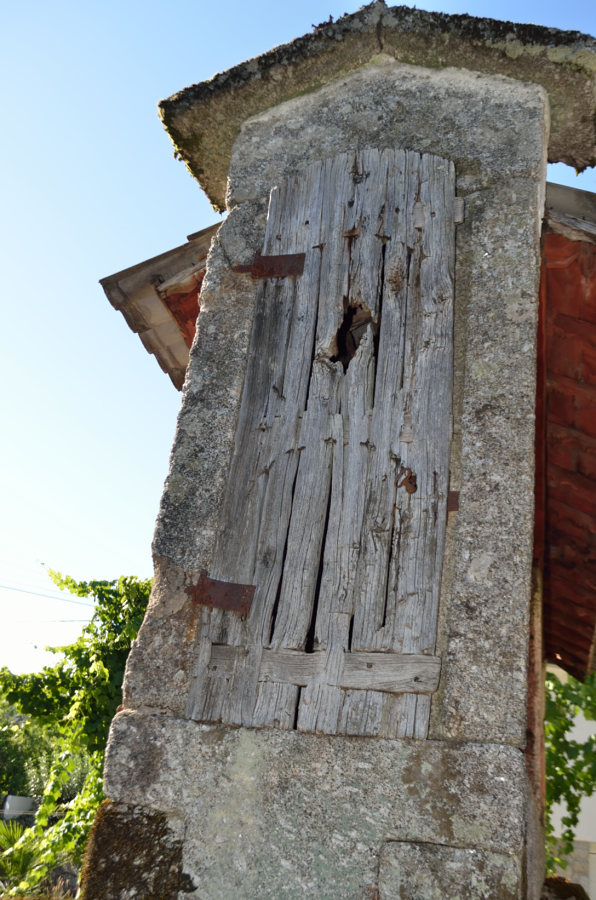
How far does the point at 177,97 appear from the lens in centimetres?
325

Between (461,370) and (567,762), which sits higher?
(461,370)

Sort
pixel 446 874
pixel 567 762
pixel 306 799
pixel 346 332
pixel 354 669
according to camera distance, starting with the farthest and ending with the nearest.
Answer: pixel 567 762 → pixel 346 332 → pixel 354 669 → pixel 306 799 → pixel 446 874

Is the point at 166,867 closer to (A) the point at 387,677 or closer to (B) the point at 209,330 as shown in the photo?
(A) the point at 387,677

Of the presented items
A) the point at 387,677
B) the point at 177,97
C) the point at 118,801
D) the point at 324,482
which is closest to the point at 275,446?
the point at 324,482

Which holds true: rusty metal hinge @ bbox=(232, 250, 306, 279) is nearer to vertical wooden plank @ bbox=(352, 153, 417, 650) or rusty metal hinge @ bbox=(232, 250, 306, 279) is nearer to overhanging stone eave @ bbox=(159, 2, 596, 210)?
vertical wooden plank @ bbox=(352, 153, 417, 650)

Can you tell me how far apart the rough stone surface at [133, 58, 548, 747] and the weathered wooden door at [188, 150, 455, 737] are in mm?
65

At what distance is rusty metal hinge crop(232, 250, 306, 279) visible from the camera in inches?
112

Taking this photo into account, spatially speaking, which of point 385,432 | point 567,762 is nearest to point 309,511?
point 385,432

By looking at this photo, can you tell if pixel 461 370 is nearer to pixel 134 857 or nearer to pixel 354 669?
pixel 354 669

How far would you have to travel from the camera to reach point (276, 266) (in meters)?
2.88

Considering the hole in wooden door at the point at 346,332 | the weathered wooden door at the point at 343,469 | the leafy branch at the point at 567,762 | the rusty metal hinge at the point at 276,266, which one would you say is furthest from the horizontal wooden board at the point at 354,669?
the leafy branch at the point at 567,762

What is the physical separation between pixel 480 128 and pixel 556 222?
1.56 feet

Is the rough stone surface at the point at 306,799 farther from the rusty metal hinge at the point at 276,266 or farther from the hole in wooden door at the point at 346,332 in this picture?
the rusty metal hinge at the point at 276,266

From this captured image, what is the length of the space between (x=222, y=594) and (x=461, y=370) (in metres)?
1.11
